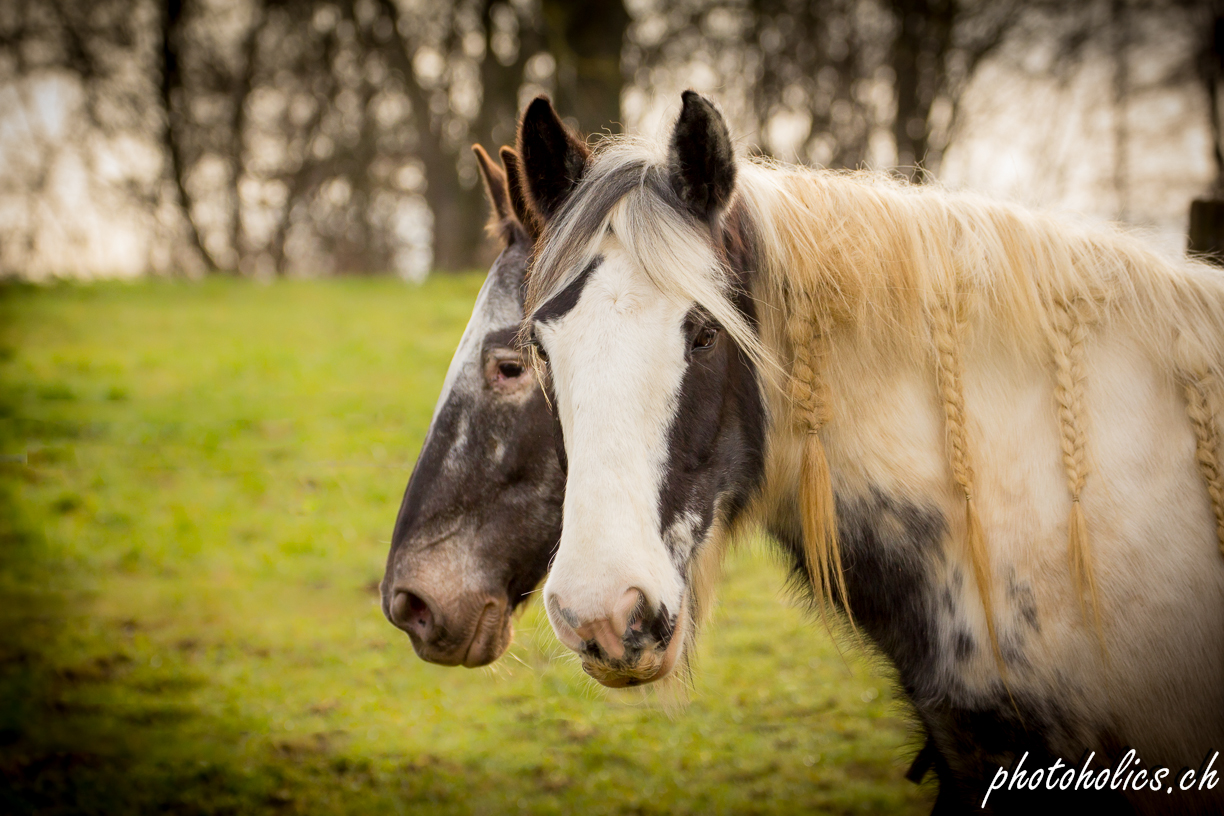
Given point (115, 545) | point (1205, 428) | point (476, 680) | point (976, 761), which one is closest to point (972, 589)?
point (976, 761)

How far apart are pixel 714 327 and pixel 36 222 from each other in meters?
16.4


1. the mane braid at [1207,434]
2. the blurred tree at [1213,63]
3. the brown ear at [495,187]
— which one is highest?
the blurred tree at [1213,63]

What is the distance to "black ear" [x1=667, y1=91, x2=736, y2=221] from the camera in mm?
1696

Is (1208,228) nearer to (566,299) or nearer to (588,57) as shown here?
(566,299)

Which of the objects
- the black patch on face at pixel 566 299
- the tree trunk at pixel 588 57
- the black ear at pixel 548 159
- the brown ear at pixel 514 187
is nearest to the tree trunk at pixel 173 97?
the tree trunk at pixel 588 57

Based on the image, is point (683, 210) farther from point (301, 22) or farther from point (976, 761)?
point (301, 22)

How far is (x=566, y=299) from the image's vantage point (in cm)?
172

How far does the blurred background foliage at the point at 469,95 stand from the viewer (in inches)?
459

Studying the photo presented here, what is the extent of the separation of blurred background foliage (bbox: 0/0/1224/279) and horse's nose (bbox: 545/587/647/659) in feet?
28.1

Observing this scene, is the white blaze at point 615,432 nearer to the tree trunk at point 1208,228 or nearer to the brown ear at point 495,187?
the brown ear at point 495,187

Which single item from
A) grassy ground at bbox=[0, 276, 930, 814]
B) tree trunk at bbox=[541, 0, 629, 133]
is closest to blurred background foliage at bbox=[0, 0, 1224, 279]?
tree trunk at bbox=[541, 0, 629, 133]

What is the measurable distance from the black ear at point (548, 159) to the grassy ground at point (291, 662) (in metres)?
1.24

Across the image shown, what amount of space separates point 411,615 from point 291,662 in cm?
274

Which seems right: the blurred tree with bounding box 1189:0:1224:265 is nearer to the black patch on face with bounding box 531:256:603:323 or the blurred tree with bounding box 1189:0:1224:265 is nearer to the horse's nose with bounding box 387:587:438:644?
the black patch on face with bounding box 531:256:603:323
